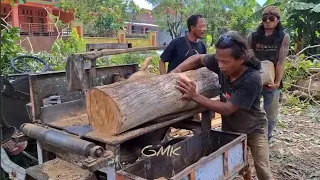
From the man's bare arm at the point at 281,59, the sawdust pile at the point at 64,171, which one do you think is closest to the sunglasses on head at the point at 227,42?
the sawdust pile at the point at 64,171

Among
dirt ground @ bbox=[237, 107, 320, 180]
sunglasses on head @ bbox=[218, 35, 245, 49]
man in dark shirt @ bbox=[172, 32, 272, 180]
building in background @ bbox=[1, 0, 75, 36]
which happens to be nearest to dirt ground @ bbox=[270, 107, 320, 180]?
dirt ground @ bbox=[237, 107, 320, 180]

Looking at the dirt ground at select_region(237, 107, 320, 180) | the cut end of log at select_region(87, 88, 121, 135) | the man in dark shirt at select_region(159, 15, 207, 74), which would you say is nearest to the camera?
the cut end of log at select_region(87, 88, 121, 135)

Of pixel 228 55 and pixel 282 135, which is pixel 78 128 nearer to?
pixel 228 55

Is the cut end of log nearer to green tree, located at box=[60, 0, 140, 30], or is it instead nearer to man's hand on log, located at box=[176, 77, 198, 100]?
man's hand on log, located at box=[176, 77, 198, 100]

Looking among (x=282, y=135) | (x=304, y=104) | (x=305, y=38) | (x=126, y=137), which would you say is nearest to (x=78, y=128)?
(x=126, y=137)

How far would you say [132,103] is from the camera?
2.23 m

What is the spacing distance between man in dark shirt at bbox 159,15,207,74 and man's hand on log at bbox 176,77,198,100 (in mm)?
1508

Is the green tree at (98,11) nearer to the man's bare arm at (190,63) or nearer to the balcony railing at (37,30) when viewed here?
the balcony railing at (37,30)

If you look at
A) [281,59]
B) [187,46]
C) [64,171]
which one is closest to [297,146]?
[281,59]

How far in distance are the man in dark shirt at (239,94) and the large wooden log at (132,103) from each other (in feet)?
0.41

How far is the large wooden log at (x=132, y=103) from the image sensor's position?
2170 millimetres

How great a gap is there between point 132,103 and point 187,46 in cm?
192

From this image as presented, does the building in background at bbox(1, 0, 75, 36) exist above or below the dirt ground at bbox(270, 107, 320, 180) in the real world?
above

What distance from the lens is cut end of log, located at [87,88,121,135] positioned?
2.16 m
